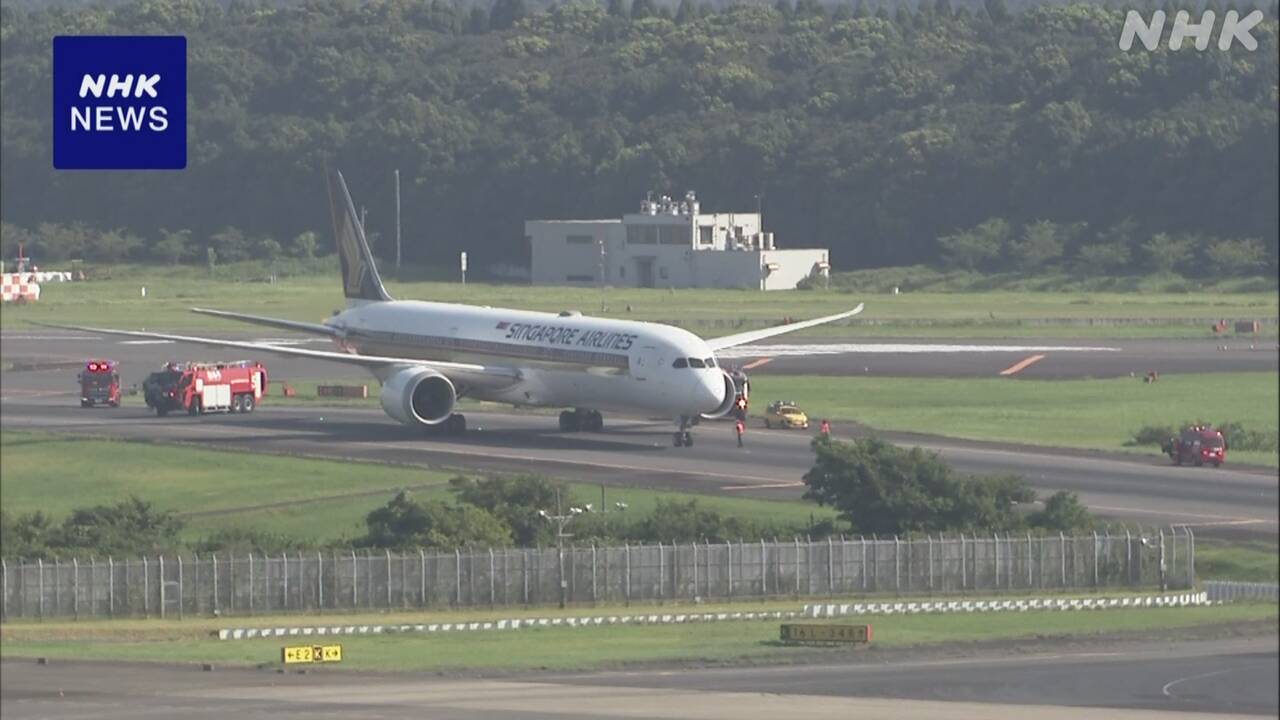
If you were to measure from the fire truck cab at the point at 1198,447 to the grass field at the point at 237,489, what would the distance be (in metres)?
15.1

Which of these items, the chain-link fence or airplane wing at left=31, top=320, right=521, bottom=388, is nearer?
airplane wing at left=31, top=320, right=521, bottom=388

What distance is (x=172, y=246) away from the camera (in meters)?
50.9

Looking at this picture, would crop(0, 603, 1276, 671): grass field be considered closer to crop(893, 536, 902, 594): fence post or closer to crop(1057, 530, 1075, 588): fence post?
crop(893, 536, 902, 594): fence post

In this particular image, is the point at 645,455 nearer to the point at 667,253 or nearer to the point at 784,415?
the point at 784,415

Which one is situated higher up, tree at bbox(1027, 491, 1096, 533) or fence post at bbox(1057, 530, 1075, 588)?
tree at bbox(1027, 491, 1096, 533)

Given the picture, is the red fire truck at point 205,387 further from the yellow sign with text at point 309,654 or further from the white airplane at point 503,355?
the yellow sign with text at point 309,654

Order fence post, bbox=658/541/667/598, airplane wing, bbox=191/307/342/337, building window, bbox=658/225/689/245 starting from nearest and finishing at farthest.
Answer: airplane wing, bbox=191/307/342/337, building window, bbox=658/225/689/245, fence post, bbox=658/541/667/598

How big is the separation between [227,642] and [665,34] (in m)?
28.3

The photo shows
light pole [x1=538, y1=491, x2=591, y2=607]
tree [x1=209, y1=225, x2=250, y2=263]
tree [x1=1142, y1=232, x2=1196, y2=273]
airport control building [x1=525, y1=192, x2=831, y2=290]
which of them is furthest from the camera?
light pole [x1=538, y1=491, x2=591, y2=607]

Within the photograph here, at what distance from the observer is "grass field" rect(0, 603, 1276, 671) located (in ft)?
234

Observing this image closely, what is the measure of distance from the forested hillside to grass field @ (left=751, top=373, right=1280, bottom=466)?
6170 mm

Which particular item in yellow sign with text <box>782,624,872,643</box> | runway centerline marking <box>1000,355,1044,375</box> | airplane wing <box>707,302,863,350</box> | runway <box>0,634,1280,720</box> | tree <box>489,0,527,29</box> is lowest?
runway <box>0,634,1280,720</box>

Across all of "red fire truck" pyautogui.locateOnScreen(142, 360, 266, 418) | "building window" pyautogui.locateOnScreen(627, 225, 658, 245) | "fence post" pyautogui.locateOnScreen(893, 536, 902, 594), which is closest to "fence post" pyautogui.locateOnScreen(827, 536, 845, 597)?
"fence post" pyautogui.locateOnScreen(893, 536, 902, 594)

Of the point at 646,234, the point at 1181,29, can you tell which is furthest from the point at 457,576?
the point at 1181,29
